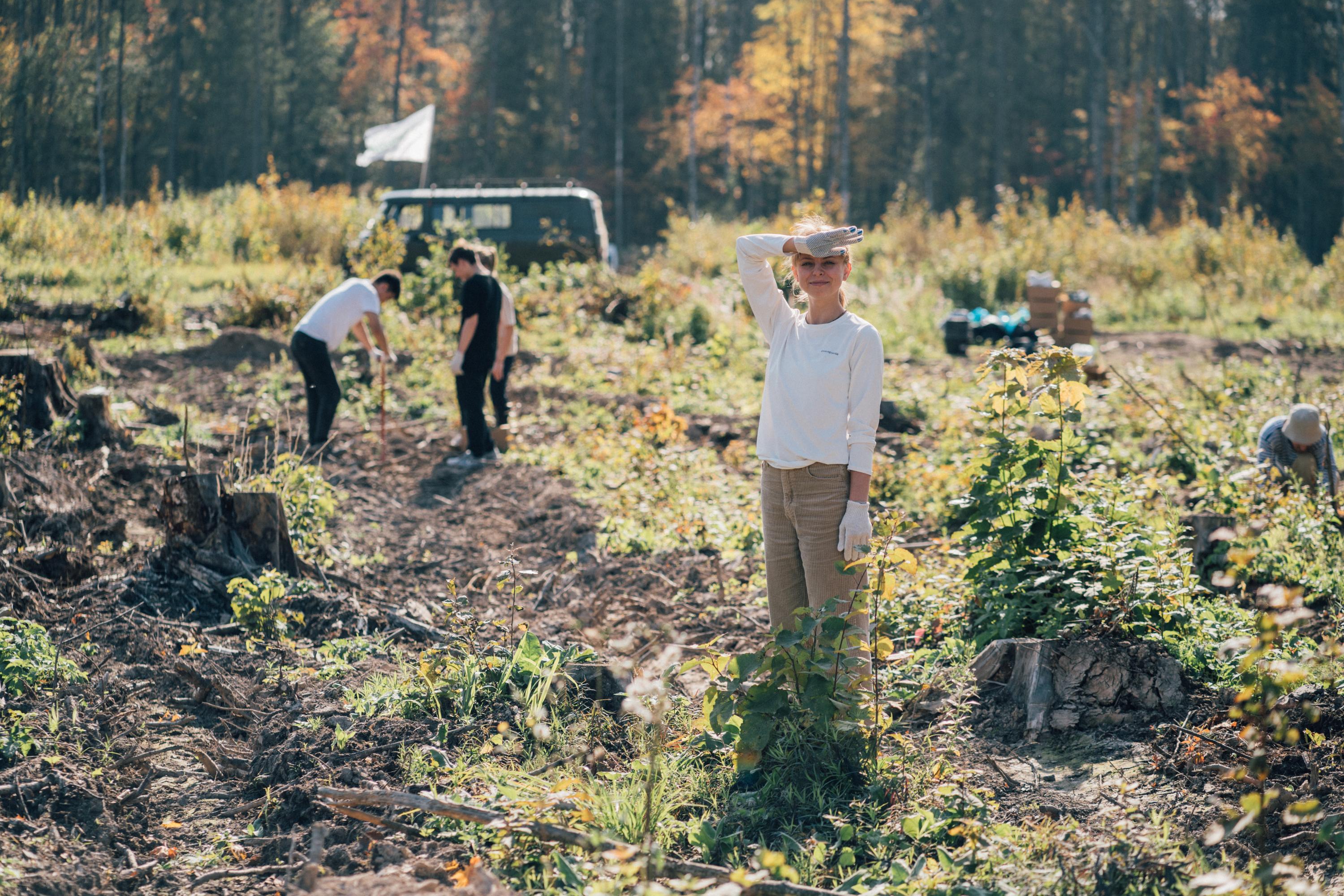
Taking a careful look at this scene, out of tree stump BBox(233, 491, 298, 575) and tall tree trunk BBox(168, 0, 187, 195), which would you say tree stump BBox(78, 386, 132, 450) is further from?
tall tree trunk BBox(168, 0, 187, 195)

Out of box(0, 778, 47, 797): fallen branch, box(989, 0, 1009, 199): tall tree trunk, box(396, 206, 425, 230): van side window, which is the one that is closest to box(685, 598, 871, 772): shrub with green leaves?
box(0, 778, 47, 797): fallen branch

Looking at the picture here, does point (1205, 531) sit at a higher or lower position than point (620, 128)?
lower

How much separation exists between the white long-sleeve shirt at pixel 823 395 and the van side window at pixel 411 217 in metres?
14.3

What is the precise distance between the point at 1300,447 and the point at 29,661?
6.24m

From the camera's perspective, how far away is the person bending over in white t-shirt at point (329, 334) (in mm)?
7773

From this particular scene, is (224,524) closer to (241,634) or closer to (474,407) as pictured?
(241,634)

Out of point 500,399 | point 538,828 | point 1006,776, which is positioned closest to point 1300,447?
point 1006,776

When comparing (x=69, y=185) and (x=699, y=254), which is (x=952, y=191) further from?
(x=69, y=185)

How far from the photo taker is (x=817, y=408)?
3393 millimetres

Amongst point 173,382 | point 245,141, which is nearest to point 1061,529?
point 173,382

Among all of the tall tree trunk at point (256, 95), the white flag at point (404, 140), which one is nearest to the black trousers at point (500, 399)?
the white flag at point (404, 140)

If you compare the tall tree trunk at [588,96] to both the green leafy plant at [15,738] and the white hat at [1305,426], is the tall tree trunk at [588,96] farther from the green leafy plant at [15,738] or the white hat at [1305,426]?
the green leafy plant at [15,738]

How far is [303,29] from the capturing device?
34.6 meters

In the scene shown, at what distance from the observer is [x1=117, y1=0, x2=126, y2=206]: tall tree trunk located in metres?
16.3
